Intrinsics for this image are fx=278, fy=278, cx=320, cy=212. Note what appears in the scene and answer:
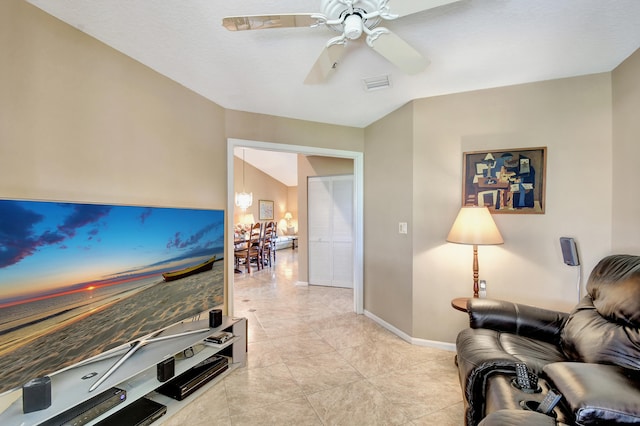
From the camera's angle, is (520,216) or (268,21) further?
(520,216)

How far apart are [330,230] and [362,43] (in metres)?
3.57

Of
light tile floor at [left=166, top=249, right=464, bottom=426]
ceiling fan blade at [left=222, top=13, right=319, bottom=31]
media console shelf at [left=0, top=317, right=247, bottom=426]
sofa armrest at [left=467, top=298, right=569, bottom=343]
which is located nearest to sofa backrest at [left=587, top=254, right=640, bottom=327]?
sofa armrest at [left=467, top=298, right=569, bottom=343]

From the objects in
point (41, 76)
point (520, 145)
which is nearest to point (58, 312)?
point (41, 76)

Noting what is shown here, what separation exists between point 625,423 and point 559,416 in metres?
0.22

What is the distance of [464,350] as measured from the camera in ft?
5.47

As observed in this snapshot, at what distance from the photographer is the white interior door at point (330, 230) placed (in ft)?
16.3

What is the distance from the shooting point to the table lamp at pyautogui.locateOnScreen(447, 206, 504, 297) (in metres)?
2.24

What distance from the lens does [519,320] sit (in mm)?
1905

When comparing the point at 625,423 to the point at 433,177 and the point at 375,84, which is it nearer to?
the point at 433,177

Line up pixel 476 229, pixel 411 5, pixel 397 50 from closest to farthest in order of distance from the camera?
pixel 411 5 < pixel 397 50 < pixel 476 229

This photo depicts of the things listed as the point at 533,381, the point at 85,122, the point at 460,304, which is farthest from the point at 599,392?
the point at 85,122

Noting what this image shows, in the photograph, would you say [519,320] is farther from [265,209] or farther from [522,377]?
[265,209]

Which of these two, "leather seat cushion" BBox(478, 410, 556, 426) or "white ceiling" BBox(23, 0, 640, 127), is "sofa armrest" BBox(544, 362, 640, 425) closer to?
"leather seat cushion" BBox(478, 410, 556, 426)

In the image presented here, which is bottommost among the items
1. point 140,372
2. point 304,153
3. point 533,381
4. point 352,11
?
point 140,372
